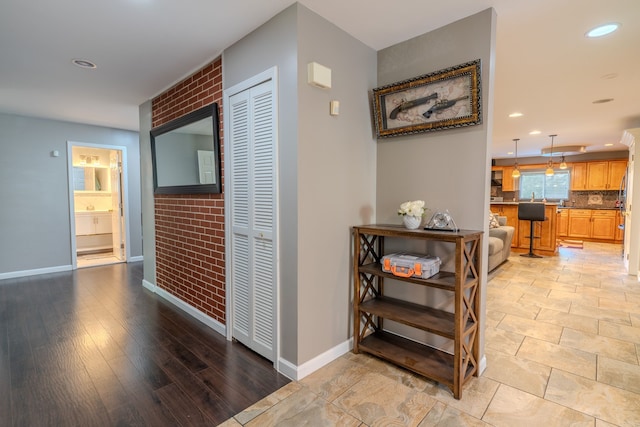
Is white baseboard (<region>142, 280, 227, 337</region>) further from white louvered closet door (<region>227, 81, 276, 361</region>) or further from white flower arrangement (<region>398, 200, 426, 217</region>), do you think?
white flower arrangement (<region>398, 200, 426, 217</region>)

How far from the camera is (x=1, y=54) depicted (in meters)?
2.61

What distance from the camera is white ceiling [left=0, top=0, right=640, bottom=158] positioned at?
199cm

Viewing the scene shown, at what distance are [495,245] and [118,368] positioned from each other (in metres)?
4.75

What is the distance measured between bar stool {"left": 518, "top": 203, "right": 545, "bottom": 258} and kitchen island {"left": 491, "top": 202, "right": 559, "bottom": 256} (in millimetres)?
218

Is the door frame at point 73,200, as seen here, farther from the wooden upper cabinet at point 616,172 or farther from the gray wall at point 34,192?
the wooden upper cabinet at point 616,172

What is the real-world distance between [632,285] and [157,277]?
6355 mm

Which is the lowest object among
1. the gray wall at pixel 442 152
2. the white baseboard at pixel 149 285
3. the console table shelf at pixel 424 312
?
the white baseboard at pixel 149 285

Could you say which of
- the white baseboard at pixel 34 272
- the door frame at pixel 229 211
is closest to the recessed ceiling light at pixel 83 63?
the door frame at pixel 229 211

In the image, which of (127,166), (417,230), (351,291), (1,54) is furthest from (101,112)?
(417,230)

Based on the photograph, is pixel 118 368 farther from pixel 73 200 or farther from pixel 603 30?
pixel 603 30

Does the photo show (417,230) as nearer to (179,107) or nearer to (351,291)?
(351,291)

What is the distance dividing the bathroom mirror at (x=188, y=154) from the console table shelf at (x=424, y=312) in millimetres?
1470

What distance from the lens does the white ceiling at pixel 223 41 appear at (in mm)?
1992

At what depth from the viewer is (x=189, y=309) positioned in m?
3.29
